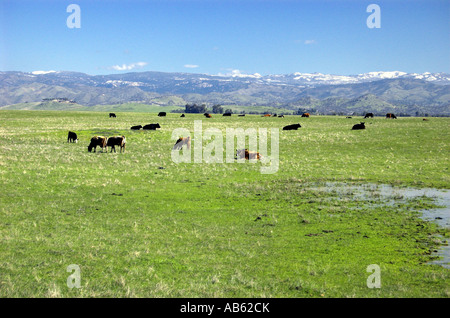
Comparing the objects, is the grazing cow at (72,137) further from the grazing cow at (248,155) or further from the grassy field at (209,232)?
the grazing cow at (248,155)

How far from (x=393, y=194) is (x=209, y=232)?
11.8 meters

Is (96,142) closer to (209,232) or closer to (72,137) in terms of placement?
(72,137)

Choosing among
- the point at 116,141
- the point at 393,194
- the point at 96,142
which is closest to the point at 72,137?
the point at 96,142

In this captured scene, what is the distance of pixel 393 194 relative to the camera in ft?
66.8

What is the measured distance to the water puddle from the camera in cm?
1623

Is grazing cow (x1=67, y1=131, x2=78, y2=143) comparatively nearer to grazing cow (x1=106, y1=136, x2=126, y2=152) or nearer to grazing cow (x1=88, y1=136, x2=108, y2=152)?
grazing cow (x1=88, y1=136, x2=108, y2=152)

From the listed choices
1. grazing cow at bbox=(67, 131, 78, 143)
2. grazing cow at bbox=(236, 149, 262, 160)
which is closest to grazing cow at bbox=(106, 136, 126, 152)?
grazing cow at bbox=(67, 131, 78, 143)

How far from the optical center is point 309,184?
23.3 m

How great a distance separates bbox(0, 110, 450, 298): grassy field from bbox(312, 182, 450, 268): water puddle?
344 millimetres

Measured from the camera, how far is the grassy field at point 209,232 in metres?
9.66

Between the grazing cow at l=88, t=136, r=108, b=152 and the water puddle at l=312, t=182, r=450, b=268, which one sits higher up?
the grazing cow at l=88, t=136, r=108, b=152

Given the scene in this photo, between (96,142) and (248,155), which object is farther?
(96,142)
